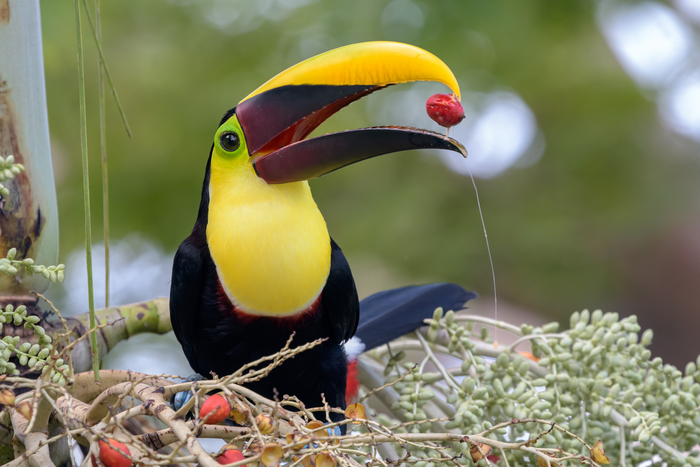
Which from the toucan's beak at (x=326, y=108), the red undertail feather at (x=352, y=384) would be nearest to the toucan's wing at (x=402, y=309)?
the red undertail feather at (x=352, y=384)

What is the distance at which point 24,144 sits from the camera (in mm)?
739

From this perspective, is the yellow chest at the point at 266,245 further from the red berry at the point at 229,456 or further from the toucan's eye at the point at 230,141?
the red berry at the point at 229,456

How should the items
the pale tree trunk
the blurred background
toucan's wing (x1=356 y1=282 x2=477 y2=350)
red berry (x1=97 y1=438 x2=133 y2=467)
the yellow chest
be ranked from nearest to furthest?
red berry (x1=97 y1=438 x2=133 y2=467) < the pale tree trunk < the yellow chest < toucan's wing (x1=356 y1=282 x2=477 y2=350) < the blurred background

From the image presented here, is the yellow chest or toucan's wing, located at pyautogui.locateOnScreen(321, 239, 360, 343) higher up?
the yellow chest

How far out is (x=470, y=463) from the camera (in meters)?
0.73

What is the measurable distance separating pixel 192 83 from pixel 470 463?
6.03 ft

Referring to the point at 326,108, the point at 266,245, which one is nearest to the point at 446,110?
the point at 326,108

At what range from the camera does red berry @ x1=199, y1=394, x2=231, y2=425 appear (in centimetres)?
51

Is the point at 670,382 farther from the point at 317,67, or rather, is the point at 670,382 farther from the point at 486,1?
the point at 486,1

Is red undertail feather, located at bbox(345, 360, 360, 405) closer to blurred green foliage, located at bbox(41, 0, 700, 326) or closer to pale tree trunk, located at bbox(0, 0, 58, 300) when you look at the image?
pale tree trunk, located at bbox(0, 0, 58, 300)

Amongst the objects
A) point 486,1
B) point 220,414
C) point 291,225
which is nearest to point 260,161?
point 291,225

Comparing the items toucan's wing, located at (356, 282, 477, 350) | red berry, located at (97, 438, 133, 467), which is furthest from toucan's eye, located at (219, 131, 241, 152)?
red berry, located at (97, 438, 133, 467)

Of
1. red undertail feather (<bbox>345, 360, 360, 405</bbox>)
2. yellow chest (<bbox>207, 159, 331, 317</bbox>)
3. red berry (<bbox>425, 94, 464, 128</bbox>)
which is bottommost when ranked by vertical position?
red undertail feather (<bbox>345, 360, 360, 405</bbox>)

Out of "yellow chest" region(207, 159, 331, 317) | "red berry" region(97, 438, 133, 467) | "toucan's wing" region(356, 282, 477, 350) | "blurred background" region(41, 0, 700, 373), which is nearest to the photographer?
"red berry" region(97, 438, 133, 467)
